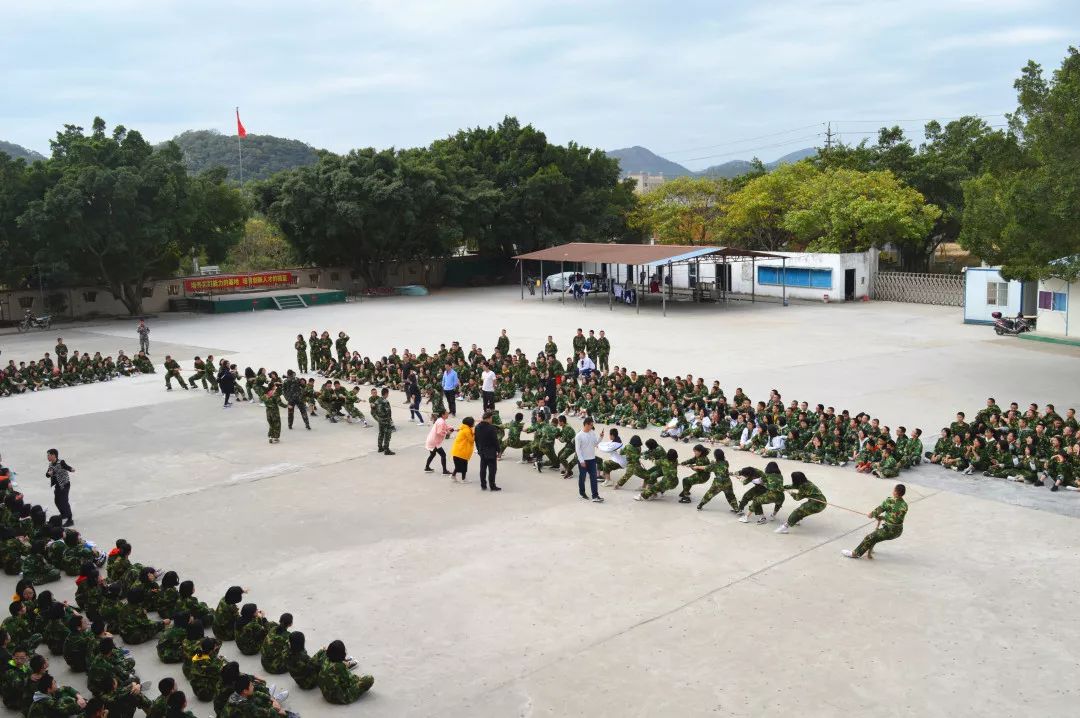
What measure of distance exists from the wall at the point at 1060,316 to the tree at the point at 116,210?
30674 mm

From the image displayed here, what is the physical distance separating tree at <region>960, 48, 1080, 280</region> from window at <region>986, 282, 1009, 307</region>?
28.6ft

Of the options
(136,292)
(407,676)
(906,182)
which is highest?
(906,182)

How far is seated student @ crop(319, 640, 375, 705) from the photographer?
309 inches

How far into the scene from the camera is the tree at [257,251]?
188 feet

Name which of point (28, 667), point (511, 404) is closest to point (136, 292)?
point (511, 404)

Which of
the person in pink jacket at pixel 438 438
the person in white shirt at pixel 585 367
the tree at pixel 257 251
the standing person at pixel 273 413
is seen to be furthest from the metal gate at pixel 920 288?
the tree at pixel 257 251

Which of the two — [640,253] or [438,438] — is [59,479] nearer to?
[438,438]

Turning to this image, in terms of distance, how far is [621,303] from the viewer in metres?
40.8

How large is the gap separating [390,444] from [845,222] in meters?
28.1

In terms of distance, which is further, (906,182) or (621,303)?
(906,182)

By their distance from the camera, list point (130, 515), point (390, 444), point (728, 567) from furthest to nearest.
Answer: point (390, 444) < point (130, 515) < point (728, 567)

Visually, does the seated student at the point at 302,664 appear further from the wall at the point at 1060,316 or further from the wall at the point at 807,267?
the wall at the point at 807,267

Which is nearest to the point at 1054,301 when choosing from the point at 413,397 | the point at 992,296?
the point at 992,296

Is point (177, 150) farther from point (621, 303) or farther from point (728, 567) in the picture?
point (728, 567)
